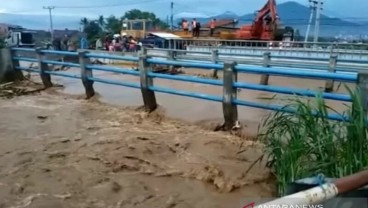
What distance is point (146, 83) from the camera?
25.0ft

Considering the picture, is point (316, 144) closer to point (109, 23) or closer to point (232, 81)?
point (232, 81)

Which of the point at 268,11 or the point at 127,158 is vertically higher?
the point at 268,11

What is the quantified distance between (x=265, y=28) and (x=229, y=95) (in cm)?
1993

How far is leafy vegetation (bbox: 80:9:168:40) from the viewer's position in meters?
60.9

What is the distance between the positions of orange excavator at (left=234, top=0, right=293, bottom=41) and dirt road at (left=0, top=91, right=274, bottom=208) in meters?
18.7

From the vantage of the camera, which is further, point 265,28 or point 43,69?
point 265,28

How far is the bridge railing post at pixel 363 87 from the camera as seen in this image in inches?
166

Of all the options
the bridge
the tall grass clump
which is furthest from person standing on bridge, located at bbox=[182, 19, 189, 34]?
the tall grass clump

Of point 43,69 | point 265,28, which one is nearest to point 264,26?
point 265,28

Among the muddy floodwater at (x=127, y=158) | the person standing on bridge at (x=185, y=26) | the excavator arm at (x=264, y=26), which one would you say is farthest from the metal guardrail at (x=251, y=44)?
the muddy floodwater at (x=127, y=158)

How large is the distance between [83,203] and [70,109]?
4558 millimetres

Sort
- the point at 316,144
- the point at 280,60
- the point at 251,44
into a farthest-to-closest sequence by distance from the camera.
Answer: the point at 251,44 < the point at 280,60 < the point at 316,144

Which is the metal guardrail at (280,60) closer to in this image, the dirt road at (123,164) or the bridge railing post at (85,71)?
the bridge railing post at (85,71)

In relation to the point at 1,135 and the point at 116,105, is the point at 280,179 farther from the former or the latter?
the point at 116,105
